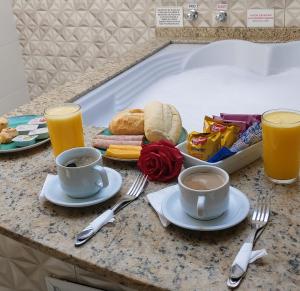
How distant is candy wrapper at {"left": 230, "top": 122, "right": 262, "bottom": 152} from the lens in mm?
993

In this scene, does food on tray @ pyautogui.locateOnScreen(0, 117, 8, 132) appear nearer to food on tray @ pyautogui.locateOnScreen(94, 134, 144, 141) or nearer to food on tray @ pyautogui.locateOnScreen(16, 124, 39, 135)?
food on tray @ pyautogui.locateOnScreen(16, 124, 39, 135)

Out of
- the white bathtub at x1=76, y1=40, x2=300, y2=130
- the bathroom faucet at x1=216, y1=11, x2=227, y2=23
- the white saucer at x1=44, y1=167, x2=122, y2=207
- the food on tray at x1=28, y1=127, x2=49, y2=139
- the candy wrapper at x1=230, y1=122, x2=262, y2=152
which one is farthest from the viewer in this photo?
the bathroom faucet at x1=216, y1=11, x2=227, y2=23

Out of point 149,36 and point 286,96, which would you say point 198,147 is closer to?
point 286,96

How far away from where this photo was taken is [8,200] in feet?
3.11

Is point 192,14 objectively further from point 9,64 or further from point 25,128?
point 25,128

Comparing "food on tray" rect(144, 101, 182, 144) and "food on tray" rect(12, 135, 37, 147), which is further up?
"food on tray" rect(144, 101, 182, 144)

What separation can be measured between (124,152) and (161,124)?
126mm

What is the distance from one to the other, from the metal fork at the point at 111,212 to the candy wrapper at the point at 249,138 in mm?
212

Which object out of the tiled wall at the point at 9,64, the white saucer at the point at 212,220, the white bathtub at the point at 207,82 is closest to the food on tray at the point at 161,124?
the white saucer at the point at 212,220

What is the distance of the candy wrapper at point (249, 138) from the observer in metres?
0.99

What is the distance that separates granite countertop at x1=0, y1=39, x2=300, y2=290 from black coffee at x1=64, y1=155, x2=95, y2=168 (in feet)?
0.29

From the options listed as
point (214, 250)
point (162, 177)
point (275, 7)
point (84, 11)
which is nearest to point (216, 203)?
point (214, 250)

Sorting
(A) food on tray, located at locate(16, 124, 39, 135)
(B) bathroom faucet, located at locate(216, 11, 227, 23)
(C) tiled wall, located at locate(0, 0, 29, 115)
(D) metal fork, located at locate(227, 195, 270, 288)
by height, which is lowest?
(C) tiled wall, located at locate(0, 0, 29, 115)

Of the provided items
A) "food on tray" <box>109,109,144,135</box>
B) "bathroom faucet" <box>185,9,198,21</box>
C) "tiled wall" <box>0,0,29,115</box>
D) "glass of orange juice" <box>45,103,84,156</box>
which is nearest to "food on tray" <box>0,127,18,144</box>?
"glass of orange juice" <box>45,103,84,156</box>
